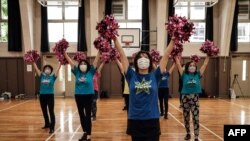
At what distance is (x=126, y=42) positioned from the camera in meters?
17.2

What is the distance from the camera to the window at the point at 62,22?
18938mm

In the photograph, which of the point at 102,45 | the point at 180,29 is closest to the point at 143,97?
the point at 180,29

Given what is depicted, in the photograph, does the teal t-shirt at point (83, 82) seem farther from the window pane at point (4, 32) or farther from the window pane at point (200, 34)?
the window pane at point (4, 32)

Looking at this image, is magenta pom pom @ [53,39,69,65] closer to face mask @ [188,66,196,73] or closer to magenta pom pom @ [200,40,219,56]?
face mask @ [188,66,196,73]

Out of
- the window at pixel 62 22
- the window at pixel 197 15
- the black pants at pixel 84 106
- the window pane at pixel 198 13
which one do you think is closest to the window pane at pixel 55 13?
the window at pixel 62 22

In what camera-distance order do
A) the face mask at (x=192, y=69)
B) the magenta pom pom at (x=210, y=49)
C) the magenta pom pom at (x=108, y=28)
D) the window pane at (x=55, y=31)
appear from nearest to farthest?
the magenta pom pom at (x=108, y=28) → the magenta pom pom at (x=210, y=49) → the face mask at (x=192, y=69) → the window pane at (x=55, y=31)

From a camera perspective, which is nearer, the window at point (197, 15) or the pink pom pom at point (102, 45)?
the pink pom pom at point (102, 45)

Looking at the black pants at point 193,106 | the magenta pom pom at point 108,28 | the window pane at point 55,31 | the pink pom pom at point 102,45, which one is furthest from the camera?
the window pane at point 55,31

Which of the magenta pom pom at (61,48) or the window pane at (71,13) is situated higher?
the window pane at (71,13)

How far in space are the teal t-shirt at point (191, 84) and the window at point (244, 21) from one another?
1386 centimetres

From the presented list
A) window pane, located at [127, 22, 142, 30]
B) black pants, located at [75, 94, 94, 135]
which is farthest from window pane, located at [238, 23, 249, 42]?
black pants, located at [75, 94, 94, 135]

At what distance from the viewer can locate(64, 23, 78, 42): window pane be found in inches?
748

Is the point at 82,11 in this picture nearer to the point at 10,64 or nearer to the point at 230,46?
the point at 10,64

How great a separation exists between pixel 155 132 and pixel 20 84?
16.8 m
